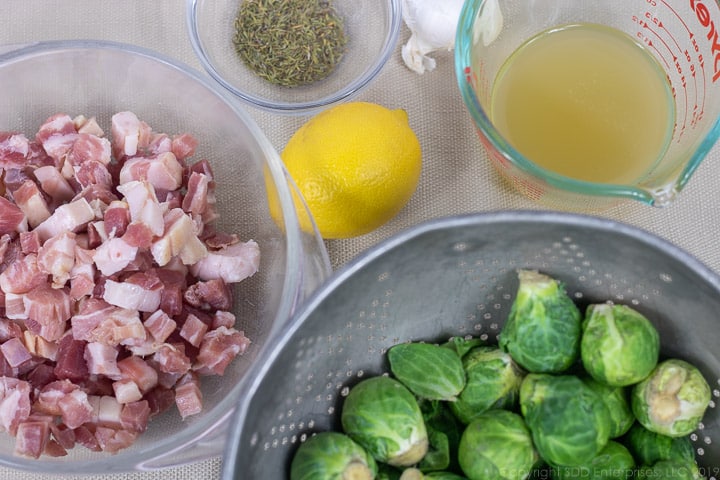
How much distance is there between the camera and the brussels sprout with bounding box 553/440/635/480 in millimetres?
975

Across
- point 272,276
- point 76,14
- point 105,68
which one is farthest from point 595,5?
point 76,14

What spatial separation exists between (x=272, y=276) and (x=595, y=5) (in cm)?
72

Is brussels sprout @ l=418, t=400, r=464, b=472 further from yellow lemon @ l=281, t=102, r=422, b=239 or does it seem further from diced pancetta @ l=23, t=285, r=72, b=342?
diced pancetta @ l=23, t=285, r=72, b=342

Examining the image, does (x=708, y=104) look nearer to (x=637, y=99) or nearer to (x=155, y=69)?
(x=637, y=99)

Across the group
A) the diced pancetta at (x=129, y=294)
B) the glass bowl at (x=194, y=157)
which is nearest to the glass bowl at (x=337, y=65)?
the glass bowl at (x=194, y=157)

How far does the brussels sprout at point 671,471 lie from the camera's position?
0.94 meters

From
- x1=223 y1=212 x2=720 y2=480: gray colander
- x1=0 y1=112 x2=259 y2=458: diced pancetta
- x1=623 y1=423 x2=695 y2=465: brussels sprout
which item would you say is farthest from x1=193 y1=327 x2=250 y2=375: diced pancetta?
x1=623 y1=423 x2=695 y2=465: brussels sprout

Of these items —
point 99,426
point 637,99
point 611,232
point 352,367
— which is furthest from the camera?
point 637,99

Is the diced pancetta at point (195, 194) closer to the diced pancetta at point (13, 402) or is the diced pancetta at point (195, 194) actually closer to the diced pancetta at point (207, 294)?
the diced pancetta at point (207, 294)

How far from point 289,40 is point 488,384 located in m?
0.76

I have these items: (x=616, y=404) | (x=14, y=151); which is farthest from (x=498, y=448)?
(x=14, y=151)

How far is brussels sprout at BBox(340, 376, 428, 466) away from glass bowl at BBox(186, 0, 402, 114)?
623 millimetres

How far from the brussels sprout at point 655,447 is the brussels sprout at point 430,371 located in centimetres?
25

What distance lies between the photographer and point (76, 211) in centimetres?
113
